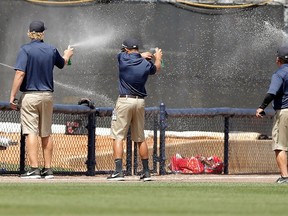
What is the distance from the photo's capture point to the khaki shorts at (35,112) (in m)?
16.3

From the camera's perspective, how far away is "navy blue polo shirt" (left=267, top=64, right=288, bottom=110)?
53.3 feet

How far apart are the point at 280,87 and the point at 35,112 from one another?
3.34 metres

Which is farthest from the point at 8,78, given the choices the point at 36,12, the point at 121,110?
the point at 121,110

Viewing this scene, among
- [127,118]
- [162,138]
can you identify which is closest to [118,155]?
[127,118]

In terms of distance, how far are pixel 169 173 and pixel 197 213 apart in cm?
799

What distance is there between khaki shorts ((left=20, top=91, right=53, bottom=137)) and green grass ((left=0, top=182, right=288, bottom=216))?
4.90ft

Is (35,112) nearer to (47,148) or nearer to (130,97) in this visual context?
(47,148)

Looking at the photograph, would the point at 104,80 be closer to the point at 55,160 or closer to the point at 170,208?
the point at 55,160

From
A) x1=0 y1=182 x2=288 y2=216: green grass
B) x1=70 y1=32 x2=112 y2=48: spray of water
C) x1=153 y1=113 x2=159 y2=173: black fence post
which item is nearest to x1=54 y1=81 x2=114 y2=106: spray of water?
x1=70 y1=32 x2=112 y2=48: spray of water

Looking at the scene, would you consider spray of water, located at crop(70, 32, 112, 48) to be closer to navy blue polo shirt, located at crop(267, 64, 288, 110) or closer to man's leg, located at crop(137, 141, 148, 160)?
man's leg, located at crop(137, 141, 148, 160)

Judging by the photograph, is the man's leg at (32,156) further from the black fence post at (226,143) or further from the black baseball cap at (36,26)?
the black fence post at (226,143)

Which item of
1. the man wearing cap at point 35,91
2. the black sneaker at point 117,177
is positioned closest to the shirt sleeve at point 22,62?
the man wearing cap at point 35,91

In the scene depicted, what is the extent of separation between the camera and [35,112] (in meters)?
16.4

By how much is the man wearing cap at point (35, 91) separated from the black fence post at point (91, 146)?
6.06 feet
